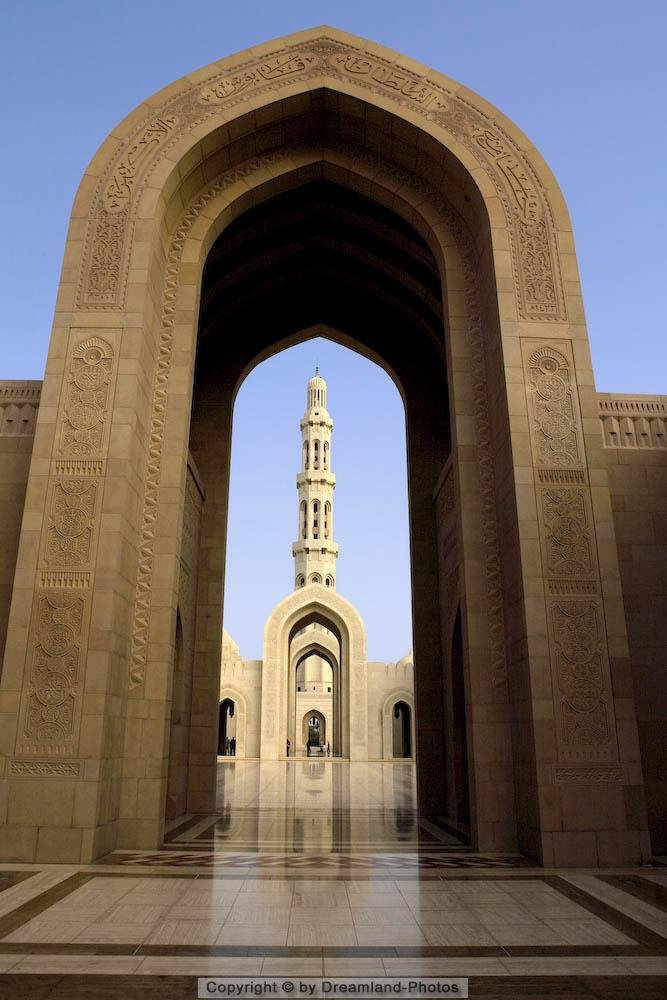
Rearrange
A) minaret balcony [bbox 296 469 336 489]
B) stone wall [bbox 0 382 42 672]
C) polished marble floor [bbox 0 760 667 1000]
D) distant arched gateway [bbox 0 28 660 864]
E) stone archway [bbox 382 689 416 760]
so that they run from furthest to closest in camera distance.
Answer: minaret balcony [bbox 296 469 336 489] → stone archway [bbox 382 689 416 760] → stone wall [bbox 0 382 42 672] → distant arched gateway [bbox 0 28 660 864] → polished marble floor [bbox 0 760 667 1000]

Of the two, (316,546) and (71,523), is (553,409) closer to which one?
(71,523)

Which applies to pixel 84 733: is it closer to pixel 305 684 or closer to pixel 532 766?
pixel 532 766

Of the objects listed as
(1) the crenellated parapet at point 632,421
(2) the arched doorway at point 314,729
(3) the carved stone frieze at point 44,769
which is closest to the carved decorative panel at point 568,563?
(1) the crenellated parapet at point 632,421

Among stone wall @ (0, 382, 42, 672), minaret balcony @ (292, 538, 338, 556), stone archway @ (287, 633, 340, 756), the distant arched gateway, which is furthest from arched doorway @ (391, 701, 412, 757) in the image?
stone wall @ (0, 382, 42, 672)

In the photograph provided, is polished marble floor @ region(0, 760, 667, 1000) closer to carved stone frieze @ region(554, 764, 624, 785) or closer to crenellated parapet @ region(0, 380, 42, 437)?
carved stone frieze @ region(554, 764, 624, 785)

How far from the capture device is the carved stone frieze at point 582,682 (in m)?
5.94

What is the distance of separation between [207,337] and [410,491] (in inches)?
149

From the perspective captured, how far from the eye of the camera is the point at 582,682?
608 centimetres

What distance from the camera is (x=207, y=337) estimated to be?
10922 mm

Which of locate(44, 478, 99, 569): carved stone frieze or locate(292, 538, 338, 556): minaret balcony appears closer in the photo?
locate(44, 478, 99, 569): carved stone frieze

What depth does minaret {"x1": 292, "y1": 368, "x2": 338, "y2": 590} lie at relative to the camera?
34906mm

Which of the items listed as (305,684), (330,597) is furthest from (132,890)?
(305,684)

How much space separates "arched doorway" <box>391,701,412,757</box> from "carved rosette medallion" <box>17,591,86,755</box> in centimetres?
2082

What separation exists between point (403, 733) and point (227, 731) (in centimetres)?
Answer: 687
